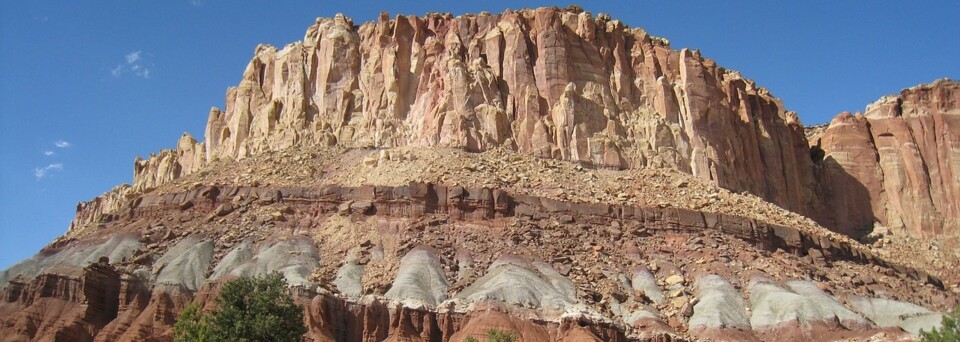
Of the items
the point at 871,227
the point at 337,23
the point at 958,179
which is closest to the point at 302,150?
the point at 337,23

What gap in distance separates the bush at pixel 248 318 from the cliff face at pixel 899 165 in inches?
2649

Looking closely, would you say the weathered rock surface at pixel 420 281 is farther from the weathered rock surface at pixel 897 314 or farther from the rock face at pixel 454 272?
the weathered rock surface at pixel 897 314

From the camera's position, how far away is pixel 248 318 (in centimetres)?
4906

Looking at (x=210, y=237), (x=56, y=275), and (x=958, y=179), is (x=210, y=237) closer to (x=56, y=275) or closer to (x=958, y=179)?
(x=56, y=275)

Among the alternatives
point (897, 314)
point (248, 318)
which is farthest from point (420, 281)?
point (897, 314)

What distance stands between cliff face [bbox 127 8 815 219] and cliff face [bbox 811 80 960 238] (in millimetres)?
10560

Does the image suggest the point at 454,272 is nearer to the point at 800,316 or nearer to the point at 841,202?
the point at 800,316

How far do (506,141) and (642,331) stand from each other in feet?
92.0

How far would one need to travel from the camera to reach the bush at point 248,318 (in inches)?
1900

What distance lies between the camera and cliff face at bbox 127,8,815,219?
86.5m

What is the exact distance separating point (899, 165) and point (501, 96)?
4227cm

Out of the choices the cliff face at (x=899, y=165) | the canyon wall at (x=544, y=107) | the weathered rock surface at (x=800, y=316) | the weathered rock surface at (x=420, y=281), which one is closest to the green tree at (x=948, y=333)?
the weathered rock surface at (x=800, y=316)

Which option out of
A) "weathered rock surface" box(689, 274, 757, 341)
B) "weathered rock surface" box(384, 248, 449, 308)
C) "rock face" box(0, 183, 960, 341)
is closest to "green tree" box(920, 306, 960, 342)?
"rock face" box(0, 183, 960, 341)

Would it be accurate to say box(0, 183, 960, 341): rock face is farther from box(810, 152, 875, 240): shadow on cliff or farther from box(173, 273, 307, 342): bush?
box(810, 152, 875, 240): shadow on cliff
